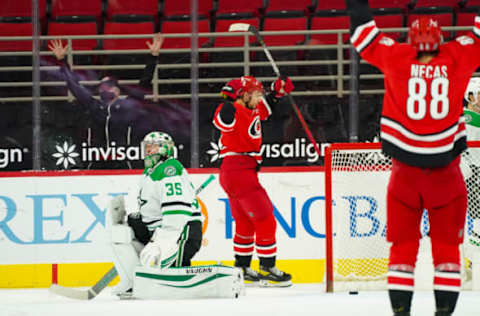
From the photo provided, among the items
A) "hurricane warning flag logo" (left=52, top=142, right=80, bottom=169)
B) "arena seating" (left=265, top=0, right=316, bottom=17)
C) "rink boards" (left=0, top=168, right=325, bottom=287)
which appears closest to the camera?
"rink boards" (left=0, top=168, right=325, bottom=287)

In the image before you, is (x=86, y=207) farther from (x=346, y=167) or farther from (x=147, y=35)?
(x=346, y=167)

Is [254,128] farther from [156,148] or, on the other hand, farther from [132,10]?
[132,10]

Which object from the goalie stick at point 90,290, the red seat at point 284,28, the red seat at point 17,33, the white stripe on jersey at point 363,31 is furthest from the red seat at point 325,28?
the white stripe on jersey at point 363,31

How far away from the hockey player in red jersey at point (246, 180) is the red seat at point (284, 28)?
2.76 feet

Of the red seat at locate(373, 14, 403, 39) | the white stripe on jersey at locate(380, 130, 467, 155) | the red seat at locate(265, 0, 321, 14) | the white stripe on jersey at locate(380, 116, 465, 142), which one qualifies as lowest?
the white stripe on jersey at locate(380, 130, 467, 155)

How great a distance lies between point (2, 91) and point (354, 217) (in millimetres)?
2544

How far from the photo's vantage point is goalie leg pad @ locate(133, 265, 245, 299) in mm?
4641

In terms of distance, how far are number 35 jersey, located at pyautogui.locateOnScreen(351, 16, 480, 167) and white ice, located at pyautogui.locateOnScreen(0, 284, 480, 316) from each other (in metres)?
0.80

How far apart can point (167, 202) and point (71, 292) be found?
2.73 feet

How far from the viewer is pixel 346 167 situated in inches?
202

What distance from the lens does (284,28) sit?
6.25 meters

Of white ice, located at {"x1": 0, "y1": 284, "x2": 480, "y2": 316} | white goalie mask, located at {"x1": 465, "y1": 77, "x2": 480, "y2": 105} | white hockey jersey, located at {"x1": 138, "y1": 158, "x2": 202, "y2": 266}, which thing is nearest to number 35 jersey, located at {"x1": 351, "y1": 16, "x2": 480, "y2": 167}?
white ice, located at {"x1": 0, "y1": 284, "x2": 480, "y2": 316}

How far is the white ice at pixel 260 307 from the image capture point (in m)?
3.89

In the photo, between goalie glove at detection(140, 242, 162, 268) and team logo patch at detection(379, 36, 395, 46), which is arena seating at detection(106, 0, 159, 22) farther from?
team logo patch at detection(379, 36, 395, 46)
